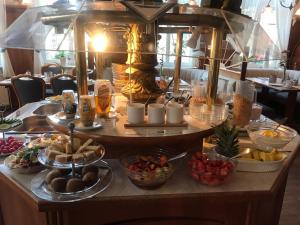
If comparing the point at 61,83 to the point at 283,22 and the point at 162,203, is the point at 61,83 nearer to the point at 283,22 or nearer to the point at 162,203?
the point at 162,203

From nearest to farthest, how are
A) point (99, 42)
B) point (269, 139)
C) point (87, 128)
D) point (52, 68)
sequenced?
point (87, 128) → point (269, 139) → point (99, 42) → point (52, 68)

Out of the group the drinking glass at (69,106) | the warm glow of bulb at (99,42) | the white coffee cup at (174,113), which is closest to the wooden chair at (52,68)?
the warm glow of bulb at (99,42)

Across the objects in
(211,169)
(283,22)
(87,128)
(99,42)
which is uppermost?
(283,22)

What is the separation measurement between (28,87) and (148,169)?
Result: 2617 millimetres

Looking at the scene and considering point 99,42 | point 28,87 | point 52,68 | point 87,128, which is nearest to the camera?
point 87,128

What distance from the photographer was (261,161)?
117 cm

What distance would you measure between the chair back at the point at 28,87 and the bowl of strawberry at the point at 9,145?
2.01 metres

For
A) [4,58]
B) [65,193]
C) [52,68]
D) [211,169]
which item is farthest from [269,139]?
[4,58]

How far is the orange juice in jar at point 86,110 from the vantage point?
1142mm

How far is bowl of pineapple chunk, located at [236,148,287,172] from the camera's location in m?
1.15

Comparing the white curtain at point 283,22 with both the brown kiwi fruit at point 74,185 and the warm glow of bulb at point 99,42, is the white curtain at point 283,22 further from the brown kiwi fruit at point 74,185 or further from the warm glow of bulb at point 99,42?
the brown kiwi fruit at point 74,185

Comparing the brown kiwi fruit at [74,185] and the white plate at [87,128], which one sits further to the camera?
the white plate at [87,128]

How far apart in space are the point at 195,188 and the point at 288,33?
18.5ft

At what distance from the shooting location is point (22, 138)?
4.65 ft
